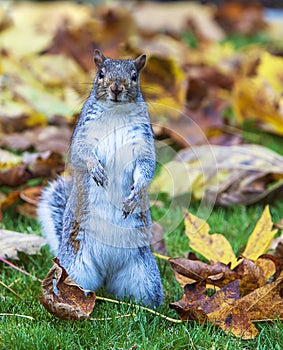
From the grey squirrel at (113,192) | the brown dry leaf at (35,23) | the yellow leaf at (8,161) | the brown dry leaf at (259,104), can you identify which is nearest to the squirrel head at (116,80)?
the grey squirrel at (113,192)

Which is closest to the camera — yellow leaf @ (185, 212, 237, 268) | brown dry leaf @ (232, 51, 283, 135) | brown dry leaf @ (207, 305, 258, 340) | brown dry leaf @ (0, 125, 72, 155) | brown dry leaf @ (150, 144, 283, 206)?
brown dry leaf @ (207, 305, 258, 340)

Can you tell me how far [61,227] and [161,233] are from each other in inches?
20.8

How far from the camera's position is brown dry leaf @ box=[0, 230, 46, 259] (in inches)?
111

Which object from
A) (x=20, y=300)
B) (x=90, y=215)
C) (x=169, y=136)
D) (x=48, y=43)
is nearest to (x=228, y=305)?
(x=90, y=215)

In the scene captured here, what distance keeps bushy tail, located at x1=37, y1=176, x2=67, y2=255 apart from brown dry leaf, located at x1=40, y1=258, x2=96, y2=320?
1.37ft

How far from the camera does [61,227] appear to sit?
9.10 feet

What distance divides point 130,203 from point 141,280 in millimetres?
356

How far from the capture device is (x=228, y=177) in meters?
3.67

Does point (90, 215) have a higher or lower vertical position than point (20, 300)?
higher

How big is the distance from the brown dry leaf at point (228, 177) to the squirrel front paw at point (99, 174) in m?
1.20

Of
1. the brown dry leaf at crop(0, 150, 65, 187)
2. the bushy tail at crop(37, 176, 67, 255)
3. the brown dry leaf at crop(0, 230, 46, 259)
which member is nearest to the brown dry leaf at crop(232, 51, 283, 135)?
the brown dry leaf at crop(0, 150, 65, 187)

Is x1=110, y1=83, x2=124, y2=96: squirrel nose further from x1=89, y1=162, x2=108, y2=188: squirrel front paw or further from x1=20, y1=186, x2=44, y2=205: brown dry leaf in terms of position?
x1=20, y1=186, x2=44, y2=205: brown dry leaf

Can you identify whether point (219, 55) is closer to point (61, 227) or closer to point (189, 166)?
point (189, 166)

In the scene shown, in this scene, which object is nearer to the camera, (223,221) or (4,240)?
(4,240)
